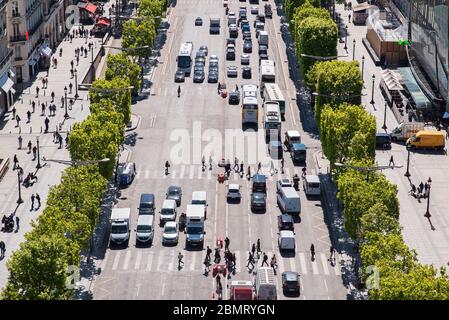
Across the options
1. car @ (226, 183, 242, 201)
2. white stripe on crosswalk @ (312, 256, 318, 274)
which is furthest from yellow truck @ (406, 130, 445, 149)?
white stripe on crosswalk @ (312, 256, 318, 274)

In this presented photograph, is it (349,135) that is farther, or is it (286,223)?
(349,135)

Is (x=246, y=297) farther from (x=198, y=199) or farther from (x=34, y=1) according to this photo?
(x=34, y=1)

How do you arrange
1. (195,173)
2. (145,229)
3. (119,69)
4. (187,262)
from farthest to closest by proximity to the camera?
(119,69)
(195,173)
(145,229)
(187,262)

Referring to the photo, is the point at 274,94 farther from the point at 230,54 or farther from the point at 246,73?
the point at 230,54

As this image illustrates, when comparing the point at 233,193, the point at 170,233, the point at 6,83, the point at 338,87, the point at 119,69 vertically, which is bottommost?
the point at 233,193

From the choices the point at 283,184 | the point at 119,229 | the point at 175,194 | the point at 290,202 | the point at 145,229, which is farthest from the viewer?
the point at 283,184

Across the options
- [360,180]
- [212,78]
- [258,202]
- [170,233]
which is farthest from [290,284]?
[212,78]
